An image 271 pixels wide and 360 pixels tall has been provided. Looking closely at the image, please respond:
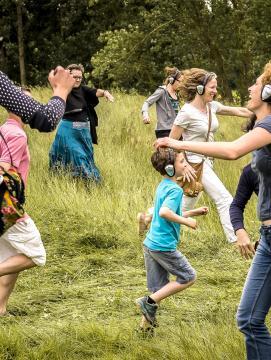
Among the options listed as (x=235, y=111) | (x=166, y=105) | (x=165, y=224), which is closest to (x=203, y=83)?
(x=235, y=111)

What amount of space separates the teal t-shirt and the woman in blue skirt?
5.47m

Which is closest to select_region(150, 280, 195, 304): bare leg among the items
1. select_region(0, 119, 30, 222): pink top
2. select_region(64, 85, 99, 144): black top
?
select_region(0, 119, 30, 222): pink top

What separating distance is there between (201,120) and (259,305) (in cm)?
406

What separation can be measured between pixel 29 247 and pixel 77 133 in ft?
18.1

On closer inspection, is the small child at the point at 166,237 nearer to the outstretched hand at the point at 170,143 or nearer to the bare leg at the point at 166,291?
the bare leg at the point at 166,291

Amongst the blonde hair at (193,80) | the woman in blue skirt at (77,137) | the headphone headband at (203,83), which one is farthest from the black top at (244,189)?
the woman in blue skirt at (77,137)

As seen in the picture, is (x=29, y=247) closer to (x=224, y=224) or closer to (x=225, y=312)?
(x=225, y=312)

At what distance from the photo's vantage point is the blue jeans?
416 centimetres

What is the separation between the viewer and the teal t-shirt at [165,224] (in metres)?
5.59

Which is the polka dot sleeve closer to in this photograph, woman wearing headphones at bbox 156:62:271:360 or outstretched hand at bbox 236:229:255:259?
woman wearing headphones at bbox 156:62:271:360

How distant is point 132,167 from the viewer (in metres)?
12.0

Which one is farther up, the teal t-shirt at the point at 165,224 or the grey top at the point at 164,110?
the teal t-shirt at the point at 165,224

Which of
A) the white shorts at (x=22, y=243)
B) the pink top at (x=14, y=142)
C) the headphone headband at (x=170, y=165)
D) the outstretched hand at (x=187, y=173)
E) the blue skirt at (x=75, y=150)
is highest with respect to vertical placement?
the pink top at (x=14, y=142)

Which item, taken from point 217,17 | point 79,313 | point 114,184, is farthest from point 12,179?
point 217,17
